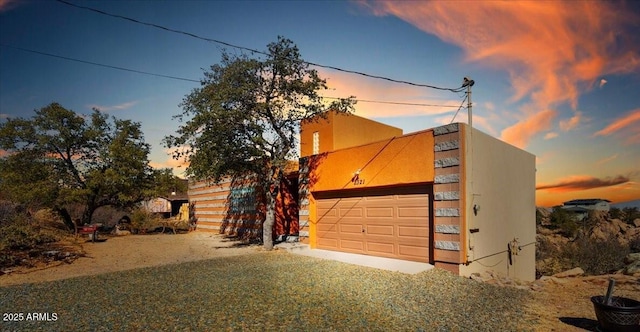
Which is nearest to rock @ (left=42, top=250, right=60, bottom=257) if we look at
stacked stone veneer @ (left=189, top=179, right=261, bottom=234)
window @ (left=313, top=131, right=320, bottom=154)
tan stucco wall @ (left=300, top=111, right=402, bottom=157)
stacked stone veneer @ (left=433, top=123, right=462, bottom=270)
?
stacked stone veneer @ (left=189, top=179, right=261, bottom=234)

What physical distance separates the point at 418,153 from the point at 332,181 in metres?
4.06

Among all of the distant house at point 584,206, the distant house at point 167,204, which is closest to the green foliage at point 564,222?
the distant house at point 584,206

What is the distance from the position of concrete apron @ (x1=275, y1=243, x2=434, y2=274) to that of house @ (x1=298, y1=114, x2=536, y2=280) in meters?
0.30

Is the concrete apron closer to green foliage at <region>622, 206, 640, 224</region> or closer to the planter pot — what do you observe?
the planter pot

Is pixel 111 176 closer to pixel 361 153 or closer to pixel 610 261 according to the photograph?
pixel 361 153

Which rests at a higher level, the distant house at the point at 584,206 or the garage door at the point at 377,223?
the garage door at the point at 377,223

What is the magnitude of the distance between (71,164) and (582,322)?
26713 millimetres

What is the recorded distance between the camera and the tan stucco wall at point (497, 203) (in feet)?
33.4

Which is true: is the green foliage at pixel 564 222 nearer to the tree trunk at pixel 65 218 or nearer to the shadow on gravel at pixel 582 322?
the shadow on gravel at pixel 582 322

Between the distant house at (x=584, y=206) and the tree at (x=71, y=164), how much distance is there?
43848 millimetres

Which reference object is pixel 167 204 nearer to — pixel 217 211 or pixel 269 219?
pixel 217 211

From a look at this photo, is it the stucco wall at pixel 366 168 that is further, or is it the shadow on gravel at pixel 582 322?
the stucco wall at pixel 366 168

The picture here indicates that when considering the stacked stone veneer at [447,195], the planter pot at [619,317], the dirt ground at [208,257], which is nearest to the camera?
the planter pot at [619,317]

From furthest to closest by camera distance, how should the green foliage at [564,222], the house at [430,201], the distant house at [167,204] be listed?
the distant house at [167,204], the green foliage at [564,222], the house at [430,201]
